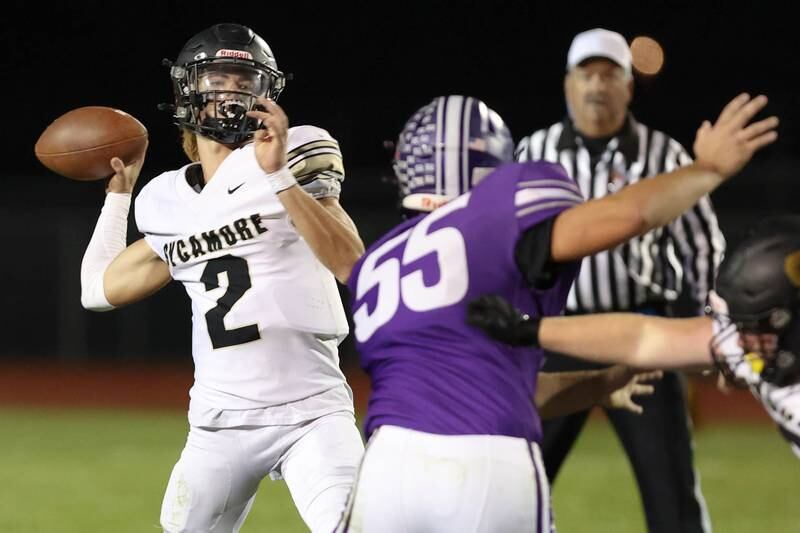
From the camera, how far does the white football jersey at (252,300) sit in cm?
381

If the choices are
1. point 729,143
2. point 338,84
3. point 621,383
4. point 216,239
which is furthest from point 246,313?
point 338,84

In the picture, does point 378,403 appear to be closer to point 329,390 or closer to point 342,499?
point 342,499

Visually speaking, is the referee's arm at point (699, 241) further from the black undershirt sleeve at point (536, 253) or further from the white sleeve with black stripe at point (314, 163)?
the black undershirt sleeve at point (536, 253)

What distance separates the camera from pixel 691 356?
271 centimetres

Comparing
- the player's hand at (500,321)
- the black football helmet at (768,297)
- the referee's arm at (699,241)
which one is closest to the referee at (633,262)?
the referee's arm at (699,241)

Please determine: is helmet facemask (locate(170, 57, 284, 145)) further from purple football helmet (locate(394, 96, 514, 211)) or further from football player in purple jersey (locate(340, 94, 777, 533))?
football player in purple jersey (locate(340, 94, 777, 533))

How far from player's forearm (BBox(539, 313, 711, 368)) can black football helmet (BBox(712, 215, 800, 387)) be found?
0.17 feet

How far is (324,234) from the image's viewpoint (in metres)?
3.32

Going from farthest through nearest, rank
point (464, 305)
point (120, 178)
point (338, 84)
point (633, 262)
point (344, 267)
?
point (338, 84) < point (633, 262) < point (120, 178) < point (344, 267) < point (464, 305)

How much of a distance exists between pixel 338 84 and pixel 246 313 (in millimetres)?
16056

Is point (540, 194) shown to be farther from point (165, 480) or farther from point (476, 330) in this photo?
point (165, 480)

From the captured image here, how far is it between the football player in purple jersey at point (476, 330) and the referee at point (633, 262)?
201 centimetres

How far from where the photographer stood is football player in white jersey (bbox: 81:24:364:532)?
3.76m

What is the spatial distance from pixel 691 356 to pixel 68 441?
25.9 ft
